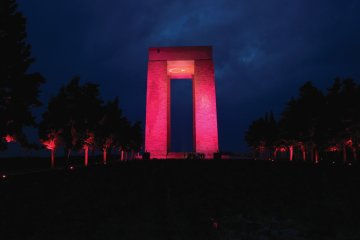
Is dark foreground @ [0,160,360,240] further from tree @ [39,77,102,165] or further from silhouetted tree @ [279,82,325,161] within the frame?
silhouetted tree @ [279,82,325,161]

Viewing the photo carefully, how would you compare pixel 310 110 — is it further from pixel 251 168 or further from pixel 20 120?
pixel 20 120

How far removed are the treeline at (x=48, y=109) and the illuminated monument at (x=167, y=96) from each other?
479 centimetres

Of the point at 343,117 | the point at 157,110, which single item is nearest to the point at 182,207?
the point at 343,117

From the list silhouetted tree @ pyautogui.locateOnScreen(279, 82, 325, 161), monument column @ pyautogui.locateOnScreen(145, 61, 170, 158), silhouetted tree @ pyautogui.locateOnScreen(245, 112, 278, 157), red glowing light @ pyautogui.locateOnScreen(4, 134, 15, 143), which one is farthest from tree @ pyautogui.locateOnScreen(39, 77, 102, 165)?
silhouetted tree @ pyautogui.locateOnScreen(245, 112, 278, 157)

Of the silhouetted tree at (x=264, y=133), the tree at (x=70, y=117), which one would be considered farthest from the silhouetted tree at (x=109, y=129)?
the silhouetted tree at (x=264, y=133)

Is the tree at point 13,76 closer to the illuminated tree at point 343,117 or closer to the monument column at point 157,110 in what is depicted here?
the monument column at point 157,110

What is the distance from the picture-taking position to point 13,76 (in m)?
19.2

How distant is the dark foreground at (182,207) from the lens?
9531 mm

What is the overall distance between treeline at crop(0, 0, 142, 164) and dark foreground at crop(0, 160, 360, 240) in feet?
19.3

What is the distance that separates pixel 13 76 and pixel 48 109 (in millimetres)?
9119

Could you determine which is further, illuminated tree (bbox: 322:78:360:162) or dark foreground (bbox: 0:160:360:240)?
illuminated tree (bbox: 322:78:360:162)

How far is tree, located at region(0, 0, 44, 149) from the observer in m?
18.6

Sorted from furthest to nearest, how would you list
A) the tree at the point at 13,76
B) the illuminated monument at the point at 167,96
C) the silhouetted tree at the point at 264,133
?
the silhouetted tree at the point at 264,133, the illuminated monument at the point at 167,96, the tree at the point at 13,76

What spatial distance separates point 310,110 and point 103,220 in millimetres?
29934
